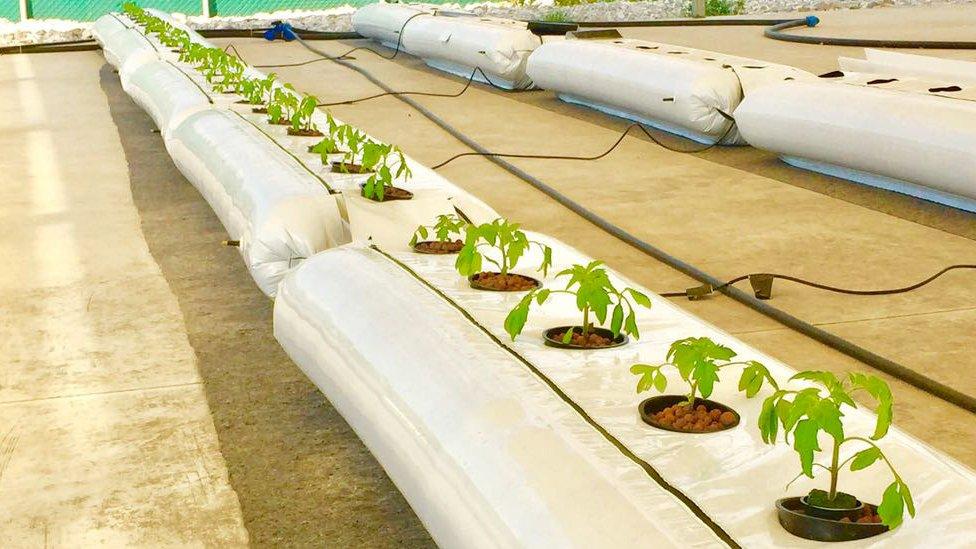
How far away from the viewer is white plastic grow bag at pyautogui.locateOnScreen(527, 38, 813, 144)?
6109mm

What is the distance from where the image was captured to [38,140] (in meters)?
6.63

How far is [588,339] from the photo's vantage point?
2.37 meters

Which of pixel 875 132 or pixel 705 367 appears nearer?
pixel 705 367

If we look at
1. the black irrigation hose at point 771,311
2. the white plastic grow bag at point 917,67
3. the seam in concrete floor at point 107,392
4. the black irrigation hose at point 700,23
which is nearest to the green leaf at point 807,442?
the black irrigation hose at point 771,311

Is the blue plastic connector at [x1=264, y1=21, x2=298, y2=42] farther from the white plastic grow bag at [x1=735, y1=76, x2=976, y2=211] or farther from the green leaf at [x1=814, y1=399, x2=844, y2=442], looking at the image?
the green leaf at [x1=814, y1=399, x2=844, y2=442]

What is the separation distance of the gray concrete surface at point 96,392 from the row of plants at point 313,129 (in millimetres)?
706

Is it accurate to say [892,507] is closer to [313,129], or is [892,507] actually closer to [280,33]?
[313,129]

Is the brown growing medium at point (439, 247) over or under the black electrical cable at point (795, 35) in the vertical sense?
over

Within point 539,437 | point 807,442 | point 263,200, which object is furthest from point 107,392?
point 807,442

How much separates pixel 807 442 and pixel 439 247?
1635mm

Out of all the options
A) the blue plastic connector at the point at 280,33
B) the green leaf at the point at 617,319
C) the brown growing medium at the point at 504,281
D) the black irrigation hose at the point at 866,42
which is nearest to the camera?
the green leaf at the point at 617,319

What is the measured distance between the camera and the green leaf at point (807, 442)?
1.59 m

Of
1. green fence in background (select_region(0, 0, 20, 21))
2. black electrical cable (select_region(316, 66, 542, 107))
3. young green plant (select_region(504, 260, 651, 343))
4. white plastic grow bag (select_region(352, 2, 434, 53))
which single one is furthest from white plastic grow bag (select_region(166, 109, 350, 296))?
green fence in background (select_region(0, 0, 20, 21))

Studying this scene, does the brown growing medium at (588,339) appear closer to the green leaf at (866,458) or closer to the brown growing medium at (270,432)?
the brown growing medium at (270,432)
